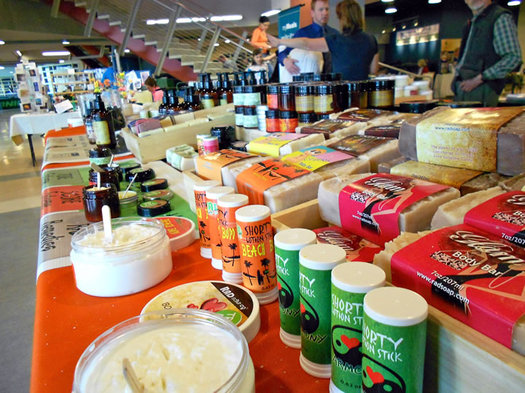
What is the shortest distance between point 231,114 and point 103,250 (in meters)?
1.56

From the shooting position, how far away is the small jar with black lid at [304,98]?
5.40ft

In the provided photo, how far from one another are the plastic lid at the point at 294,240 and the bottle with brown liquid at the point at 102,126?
207cm

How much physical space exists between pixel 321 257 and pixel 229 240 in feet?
1.08

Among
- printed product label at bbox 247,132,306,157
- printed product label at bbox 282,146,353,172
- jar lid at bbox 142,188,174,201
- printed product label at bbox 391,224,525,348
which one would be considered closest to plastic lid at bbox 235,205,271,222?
printed product label at bbox 391,224,525,348

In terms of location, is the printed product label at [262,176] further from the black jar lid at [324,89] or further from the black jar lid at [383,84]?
the black jar lid at [383,84]

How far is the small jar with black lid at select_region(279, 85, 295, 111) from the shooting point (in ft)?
5.53

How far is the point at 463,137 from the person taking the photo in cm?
90

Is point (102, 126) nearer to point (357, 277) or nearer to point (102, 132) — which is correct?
point (102, 132)

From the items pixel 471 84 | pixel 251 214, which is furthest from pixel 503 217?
pixel 471 84

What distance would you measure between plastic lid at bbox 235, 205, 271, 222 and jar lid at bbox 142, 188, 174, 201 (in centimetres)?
82

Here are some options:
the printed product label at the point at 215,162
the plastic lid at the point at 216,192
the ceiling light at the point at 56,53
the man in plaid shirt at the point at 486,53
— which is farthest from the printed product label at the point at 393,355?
the ceiling light at the point at 56,53

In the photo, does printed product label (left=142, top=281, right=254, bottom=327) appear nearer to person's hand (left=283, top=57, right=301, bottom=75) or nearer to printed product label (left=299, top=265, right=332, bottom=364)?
printed product label (left=299, top=265, right=332, bottom=364)

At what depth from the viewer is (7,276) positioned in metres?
2.70

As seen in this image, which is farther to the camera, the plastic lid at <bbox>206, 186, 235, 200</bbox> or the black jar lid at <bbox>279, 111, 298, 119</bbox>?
the black jar lid at <bbox>279, 111, 298, 119</bbox>
